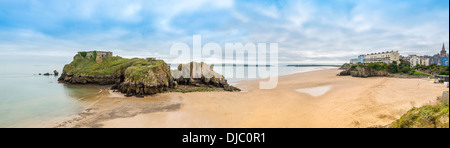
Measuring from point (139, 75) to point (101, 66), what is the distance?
20.9m

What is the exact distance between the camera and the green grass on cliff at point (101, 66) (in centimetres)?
3156

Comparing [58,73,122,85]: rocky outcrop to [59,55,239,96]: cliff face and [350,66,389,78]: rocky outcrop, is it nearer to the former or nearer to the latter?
[59,55,239,96]: cliff face

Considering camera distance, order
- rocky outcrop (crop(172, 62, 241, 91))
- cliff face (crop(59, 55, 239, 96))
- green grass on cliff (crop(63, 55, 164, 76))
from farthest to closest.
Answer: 1. green grass on cliff (crop(63, 55, 164, 76))
2. rocky outcrop (crop(172, 62, 241, 91))
3. cliff face (crop(59, 55, 239, 96))

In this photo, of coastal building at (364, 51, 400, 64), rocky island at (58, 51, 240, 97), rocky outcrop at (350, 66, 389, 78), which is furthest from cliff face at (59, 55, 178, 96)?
coastal building at (364, 51, 400, 64)

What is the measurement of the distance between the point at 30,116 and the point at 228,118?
1455 cm

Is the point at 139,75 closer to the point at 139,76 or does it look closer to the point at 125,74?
the point at 139,76

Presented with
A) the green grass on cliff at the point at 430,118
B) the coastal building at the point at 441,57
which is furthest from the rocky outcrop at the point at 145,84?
the coastal building at the point at 441,57

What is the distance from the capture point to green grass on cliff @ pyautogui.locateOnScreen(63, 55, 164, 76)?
104ft

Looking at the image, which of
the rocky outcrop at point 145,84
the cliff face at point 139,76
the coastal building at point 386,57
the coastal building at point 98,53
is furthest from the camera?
the coastal building at point 386,57

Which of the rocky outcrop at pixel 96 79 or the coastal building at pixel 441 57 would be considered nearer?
the coastal building at pixel 441 57

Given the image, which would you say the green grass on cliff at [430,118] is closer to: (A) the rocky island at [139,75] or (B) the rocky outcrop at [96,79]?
(A) the rocky island at [139,75]

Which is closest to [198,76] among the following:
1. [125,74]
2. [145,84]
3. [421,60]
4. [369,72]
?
[145,84]

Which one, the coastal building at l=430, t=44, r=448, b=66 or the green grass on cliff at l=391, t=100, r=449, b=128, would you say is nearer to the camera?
the green grass on cliff at l=391, t=100, r=449, b=128
